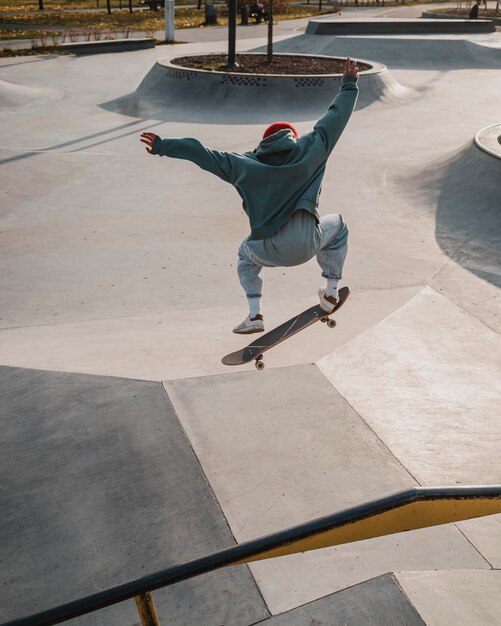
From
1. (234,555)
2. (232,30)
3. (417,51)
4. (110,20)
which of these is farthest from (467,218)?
(110,20)

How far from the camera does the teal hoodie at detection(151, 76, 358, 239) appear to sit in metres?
5.11

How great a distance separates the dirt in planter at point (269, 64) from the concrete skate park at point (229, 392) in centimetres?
781

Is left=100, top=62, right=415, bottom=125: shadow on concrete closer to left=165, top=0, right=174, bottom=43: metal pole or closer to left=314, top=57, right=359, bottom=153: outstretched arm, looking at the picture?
left=165, top=0, right=174, bottom=43: metal pole

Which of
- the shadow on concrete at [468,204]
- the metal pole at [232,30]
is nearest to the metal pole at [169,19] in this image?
the metal pole at [232,30]

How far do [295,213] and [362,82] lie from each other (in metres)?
16.1

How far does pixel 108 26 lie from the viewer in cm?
3594

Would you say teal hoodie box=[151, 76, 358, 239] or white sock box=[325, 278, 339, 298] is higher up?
teal hoodie box=[151, 76, 358, 239]

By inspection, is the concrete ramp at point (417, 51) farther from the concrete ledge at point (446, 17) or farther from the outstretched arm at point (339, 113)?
the outstretched arm at point (339, 113)

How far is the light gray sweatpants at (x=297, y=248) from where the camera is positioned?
5254 mm

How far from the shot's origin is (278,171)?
17.0 feet

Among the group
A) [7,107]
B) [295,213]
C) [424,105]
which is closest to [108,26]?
[7,107]

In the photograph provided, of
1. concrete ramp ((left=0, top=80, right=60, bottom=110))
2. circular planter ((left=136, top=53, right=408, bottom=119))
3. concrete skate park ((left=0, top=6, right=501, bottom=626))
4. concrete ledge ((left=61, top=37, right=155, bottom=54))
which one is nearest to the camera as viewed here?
concrete skate park ((left=0, top=6, right=501, bottom=626))

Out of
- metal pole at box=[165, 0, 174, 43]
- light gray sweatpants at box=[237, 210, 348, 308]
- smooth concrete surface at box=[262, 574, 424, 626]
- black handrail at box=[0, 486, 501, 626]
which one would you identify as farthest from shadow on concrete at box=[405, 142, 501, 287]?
metal pole at box=[165, 0, 174, 43]

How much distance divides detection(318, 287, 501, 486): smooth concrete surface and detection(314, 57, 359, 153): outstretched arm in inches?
84.3
